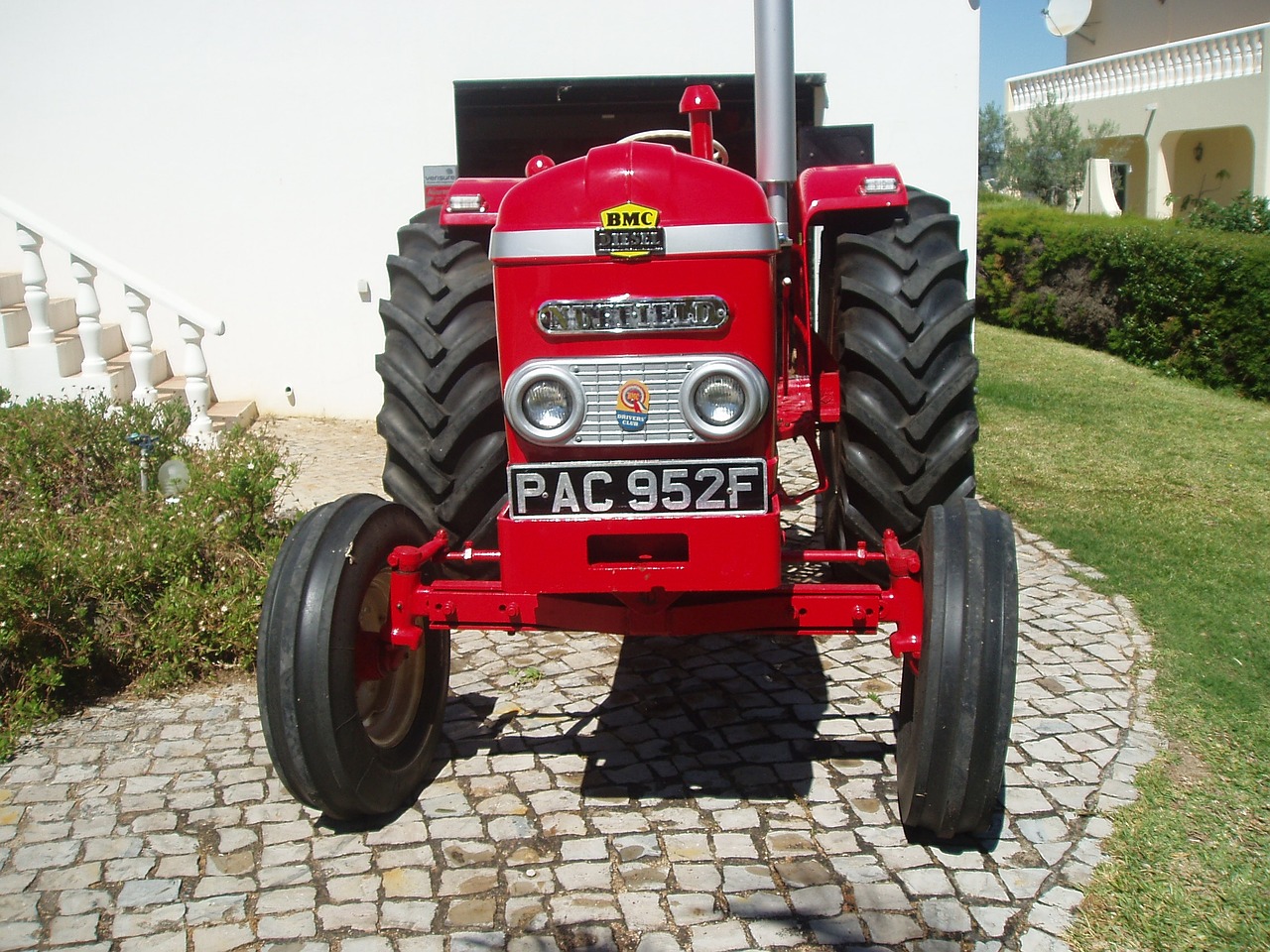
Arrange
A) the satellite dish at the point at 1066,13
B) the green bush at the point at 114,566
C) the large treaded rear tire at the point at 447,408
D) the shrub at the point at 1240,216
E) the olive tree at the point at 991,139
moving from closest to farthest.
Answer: the large treaded rear tire at the point at 447,408 → the green bush at the point at 114,566 → the shrub at the point at 1240,216 → the satellite dish at the point at 1066,13 → the olive tree at the point at 991,139

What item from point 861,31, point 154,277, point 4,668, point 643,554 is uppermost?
point 861,31

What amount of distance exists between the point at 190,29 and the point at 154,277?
1.78 meters

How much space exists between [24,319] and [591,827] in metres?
6.42

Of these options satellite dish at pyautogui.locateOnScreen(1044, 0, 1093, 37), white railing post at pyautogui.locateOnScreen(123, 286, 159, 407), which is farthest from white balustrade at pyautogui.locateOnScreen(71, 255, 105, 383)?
satellite dish at pyautogui.locateOnScreen(1044, 0, 1093, 37)

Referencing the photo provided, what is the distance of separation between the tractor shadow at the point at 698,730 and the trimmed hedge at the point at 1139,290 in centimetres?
805

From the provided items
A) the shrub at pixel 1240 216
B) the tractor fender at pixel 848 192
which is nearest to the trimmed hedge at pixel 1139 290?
the shrub at pixel 1240 216

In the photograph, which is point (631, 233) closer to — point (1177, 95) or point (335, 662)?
point (335, 662)

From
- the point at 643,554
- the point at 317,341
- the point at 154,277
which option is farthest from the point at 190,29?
the point at 643,554

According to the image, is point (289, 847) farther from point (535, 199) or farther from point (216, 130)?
point (216, 130)

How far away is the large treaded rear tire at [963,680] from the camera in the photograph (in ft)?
10.6

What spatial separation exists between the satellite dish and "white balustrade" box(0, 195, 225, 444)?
2083 cm

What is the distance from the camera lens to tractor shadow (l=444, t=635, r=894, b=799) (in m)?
4.02

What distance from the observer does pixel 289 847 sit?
11.9ft

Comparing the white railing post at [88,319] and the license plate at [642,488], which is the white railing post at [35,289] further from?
the license plate at [642,488]
